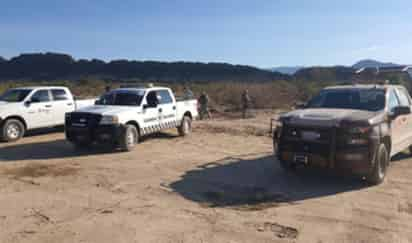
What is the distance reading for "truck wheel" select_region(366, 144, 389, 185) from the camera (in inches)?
277

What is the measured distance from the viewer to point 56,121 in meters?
13.9

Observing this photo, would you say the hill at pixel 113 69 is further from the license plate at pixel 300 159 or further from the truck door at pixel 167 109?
the license plate at pixel 300 159

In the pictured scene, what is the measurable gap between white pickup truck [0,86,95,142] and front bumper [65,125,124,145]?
10.9 feet

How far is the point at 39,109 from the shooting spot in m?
13.3

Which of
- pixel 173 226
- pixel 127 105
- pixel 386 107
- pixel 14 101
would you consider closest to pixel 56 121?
pixel 14 101

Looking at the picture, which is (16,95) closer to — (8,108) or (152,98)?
(8,108)

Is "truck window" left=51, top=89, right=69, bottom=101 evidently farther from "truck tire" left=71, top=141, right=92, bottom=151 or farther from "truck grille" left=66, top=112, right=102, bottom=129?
"truck grille" left=66, top=112, right=102, bottom=129

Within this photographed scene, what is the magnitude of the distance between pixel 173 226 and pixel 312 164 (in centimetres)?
311

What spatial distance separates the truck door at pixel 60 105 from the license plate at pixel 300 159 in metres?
9.82

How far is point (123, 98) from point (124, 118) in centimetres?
138

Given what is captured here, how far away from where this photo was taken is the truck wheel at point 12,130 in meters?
12.4

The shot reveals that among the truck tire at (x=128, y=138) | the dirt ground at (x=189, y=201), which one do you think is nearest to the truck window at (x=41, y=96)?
the dirt ground at (x=189, y=201)

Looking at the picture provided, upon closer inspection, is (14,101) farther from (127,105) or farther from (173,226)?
(173,226)

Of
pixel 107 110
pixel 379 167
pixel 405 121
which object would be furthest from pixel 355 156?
pixel 107 110
